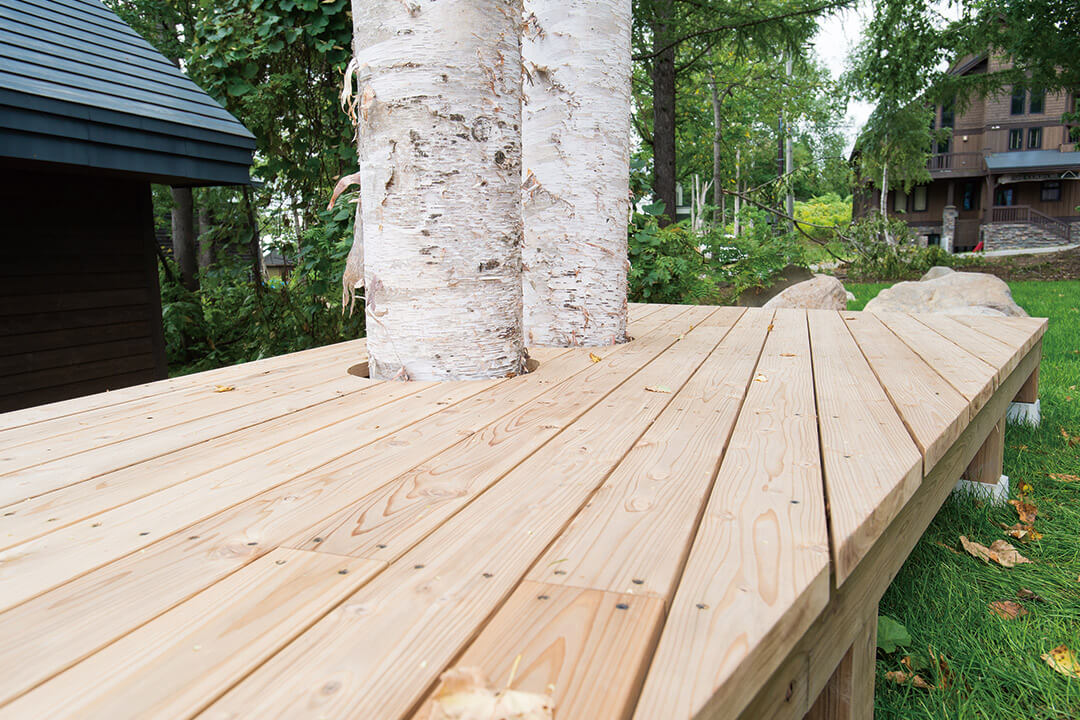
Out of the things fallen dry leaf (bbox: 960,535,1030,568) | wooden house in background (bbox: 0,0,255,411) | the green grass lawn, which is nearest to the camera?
the green grass lawn

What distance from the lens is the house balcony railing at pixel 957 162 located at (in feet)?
95.0

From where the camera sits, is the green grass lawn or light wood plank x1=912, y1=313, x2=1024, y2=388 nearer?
the green grass lawn

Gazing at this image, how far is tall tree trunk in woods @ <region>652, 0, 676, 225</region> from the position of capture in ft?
28.6

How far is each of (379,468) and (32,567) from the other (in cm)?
62

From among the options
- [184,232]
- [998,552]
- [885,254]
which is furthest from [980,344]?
[885,254]

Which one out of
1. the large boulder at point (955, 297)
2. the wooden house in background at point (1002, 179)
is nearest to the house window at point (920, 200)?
the wooden house in background at point (1002, 179)

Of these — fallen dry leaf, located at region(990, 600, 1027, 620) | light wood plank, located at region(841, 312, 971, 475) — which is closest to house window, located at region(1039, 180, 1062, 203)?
light wood plank, located at region(841, 312, 971, 475)

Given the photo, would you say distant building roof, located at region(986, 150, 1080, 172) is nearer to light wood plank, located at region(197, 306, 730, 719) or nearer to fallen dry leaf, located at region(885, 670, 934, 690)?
fallen dry leaf, located at region(885, 670, 934, 690)

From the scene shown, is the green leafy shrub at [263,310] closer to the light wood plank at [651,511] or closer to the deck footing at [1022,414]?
the light wood plank at [651,511]

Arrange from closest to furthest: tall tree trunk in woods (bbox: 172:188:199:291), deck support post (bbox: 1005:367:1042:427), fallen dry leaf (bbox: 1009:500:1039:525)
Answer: fallen dry leaf (bbox: 1009:500:1039:525)
deck support post (bbox: 1005:367:1042:427)
tall tree trunk in woods (bbox: 172:188:199:291)

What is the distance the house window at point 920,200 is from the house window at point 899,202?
1.25 feet

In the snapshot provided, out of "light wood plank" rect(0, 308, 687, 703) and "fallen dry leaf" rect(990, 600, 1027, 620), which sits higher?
"light wood plank" rect(0, 308, 687, 703)

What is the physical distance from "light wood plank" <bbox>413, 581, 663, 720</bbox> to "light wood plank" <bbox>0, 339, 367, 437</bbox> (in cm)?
178

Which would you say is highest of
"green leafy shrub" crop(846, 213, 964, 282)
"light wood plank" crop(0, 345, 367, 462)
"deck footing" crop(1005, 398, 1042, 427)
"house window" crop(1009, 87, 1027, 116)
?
"house window" crop(1009, 87, 1027, 116)
